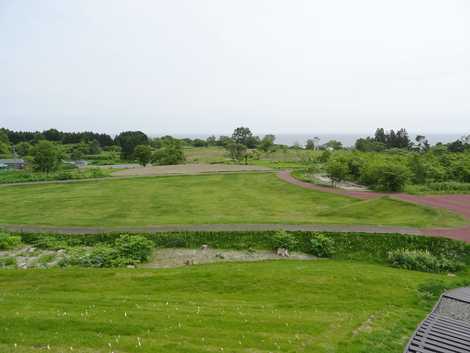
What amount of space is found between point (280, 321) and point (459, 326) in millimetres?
5098

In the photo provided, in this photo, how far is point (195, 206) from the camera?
27.4 meters

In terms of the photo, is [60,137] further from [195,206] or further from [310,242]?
[310,242]

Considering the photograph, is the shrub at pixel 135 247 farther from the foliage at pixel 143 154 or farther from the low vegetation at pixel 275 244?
the foliage at pixel 143 154

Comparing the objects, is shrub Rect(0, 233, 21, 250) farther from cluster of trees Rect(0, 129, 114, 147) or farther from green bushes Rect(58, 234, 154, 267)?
cluster of trees Rect(0, 129, 114, 147)

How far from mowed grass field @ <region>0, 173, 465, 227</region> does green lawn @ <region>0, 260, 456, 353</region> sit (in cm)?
763

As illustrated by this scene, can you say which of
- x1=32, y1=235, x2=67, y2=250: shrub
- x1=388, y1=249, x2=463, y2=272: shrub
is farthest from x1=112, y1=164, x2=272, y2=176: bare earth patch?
x1=388, y1=249, x2=463, y2=272: shrub

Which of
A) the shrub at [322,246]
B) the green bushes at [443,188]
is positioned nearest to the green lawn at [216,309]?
the shrub at [322,246]

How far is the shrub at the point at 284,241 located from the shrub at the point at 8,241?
54.3 feet

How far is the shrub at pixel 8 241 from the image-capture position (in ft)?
61.7

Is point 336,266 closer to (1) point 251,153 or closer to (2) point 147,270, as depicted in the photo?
(2) point 147,270

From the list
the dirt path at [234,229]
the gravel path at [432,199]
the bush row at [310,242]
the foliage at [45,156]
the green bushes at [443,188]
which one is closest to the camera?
the bush row at [310,242]

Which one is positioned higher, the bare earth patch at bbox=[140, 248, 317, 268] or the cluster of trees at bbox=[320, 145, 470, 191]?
the cluster of trees at bbox=[320, 145, 470, 191]

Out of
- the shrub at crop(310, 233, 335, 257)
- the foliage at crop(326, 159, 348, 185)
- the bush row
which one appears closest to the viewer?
the bush row

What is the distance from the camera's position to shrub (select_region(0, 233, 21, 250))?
1881 centimetres
